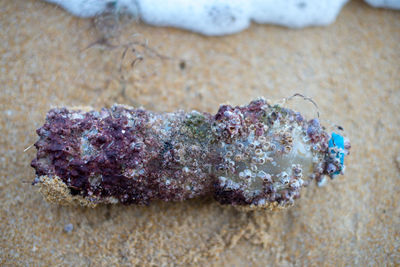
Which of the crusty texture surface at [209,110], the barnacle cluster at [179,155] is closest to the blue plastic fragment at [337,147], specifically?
the barnacle cluster at [179,155]

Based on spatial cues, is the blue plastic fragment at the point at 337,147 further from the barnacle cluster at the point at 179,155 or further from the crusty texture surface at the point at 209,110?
the crusty texture surface at the point at 209,110

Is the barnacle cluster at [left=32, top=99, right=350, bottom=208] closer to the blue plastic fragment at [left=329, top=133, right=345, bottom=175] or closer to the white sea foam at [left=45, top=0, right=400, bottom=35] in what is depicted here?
the blue plastic fragment at [left=329, top=133, right=345, bottom=175]

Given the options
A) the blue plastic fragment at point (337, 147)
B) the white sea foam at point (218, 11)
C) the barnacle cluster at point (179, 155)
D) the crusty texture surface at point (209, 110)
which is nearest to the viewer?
the barnacle cluster at point (179, 155)

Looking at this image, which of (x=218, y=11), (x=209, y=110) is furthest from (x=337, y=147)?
(x=218, y=11)

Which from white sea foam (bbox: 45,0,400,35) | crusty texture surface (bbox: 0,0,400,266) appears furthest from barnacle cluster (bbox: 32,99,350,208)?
white sea foam (bbox: 45,0,400,35)

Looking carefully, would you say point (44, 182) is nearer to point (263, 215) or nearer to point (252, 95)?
point (263, 215)

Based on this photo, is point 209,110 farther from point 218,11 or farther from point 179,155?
point 218,11
